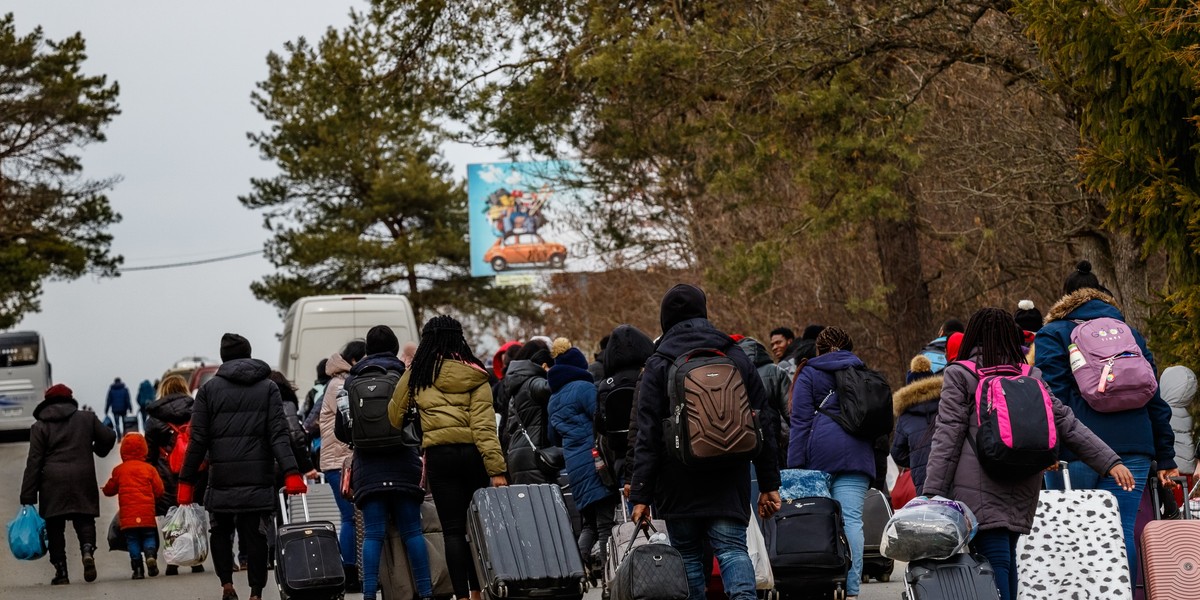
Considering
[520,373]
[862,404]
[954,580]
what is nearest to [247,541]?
[520,373]

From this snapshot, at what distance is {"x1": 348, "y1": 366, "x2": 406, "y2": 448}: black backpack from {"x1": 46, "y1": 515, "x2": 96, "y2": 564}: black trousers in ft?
20.0

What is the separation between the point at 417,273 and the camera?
64250mm

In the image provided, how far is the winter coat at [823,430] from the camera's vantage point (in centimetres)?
1055

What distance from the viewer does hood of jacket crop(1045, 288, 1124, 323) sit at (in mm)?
9609

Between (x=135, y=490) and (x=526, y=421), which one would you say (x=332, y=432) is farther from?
(x=135, y=490)

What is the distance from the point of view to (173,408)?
15859mm

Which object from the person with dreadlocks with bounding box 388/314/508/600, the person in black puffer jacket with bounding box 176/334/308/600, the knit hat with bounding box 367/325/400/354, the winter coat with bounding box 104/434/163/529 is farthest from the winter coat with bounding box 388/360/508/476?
the winter coat with bounding box 104/434/163/529

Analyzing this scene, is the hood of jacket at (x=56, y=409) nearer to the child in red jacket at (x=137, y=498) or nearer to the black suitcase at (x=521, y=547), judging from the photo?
the child in red jacket at (x=137, y=498)

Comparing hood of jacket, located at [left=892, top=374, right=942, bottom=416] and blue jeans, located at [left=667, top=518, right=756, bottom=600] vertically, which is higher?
hood of jacket, located at [left=892, top=374, right=942, bottom=416]

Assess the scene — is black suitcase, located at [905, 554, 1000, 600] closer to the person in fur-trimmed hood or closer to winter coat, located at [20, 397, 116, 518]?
the person in fur-trimmed hood

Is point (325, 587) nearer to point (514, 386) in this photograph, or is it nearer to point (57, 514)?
point (514, 386)

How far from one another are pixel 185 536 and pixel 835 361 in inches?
223

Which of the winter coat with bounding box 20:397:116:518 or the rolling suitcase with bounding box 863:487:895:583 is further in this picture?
the winter coat with bounding box 20:397:116:518

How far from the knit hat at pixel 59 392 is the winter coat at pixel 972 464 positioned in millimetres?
10156
